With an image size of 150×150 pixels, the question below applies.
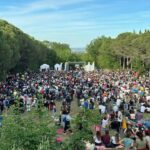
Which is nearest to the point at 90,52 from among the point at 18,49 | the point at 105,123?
the point at 18,49

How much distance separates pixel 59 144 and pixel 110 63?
111 metres

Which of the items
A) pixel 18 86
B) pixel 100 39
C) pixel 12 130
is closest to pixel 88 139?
pixel 12 130

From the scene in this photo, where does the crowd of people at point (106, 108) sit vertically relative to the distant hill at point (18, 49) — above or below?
below

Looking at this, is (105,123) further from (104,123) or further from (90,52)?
(90,52)

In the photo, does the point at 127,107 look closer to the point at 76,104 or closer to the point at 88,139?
the point at 76,104

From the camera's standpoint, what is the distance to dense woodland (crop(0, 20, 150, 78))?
2827 inches

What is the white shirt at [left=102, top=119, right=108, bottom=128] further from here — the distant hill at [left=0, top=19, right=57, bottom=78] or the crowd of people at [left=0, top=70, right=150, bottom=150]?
the distant hill at [left=0, top=19, right=57, bottom=78]

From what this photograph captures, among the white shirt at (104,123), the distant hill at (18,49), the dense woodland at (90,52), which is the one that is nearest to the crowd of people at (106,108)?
the white shirt at (104,123)

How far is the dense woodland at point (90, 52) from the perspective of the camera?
236ft

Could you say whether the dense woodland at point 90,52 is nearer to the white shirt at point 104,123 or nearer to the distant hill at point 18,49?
the distant hill at point 18,49

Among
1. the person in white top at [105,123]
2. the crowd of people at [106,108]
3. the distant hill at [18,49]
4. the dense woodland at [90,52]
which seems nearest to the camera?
the crowd of people at [106,108]

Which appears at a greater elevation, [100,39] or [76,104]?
[100,39]

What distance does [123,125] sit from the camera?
2562 cm

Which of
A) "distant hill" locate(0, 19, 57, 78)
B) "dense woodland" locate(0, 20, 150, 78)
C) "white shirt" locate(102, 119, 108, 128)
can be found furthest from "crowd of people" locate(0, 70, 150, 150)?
"distant hill" locate(0, 19, 57, 78)
